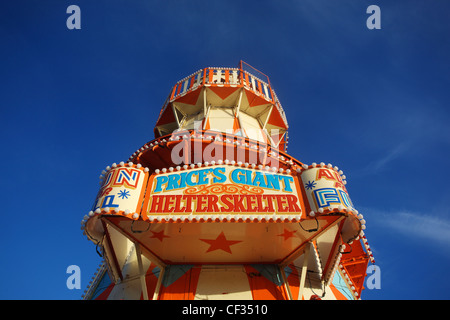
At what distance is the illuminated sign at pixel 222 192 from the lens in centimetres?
763

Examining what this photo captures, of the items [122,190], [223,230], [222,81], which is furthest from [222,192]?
[222,81]

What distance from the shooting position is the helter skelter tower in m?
7.59

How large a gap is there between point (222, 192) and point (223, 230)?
1359 millimetres

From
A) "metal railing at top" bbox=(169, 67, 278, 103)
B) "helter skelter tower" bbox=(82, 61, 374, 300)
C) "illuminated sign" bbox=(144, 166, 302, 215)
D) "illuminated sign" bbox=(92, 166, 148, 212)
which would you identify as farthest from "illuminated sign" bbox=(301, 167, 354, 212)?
"metal railing at top" bbox=(169, 67, 278, 103)

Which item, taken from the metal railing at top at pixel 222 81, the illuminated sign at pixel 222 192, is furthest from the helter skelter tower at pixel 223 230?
the metal railing at top at pixel 222 81

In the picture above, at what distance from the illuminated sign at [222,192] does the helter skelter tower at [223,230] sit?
0.03m

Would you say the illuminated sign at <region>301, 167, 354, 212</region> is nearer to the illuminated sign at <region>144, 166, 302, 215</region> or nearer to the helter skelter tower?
the helter skelter tower

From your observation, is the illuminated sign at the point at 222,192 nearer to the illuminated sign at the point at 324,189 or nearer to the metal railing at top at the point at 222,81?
the illuminated sign at the point at 324,189

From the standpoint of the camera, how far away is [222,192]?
314 inches

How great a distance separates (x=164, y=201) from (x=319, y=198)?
13.9 ft

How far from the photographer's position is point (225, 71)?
63.2 ft

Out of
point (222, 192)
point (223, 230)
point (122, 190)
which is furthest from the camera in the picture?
point (223, 230)

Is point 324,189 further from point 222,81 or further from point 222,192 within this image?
point 222,81
